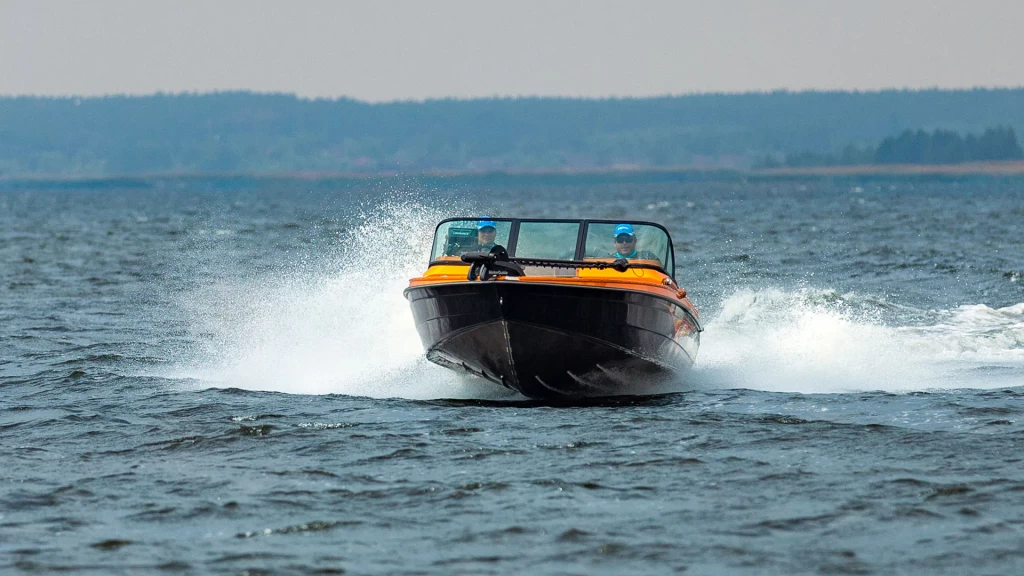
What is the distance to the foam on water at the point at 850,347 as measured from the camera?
1486 cm

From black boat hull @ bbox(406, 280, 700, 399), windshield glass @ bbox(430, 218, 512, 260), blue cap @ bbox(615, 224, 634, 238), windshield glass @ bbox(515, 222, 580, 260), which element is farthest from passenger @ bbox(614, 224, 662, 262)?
windshield glass @ bbox(430, 218, 512, 260)

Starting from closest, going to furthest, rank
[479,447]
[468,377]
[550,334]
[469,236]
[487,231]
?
1. [479,447]
2. [550,334]
3. [487,231]
4. [469,236]
5. [468,377]

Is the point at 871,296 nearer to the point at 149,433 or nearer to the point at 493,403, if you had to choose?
the point at 493,403

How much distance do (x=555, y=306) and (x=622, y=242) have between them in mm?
1382

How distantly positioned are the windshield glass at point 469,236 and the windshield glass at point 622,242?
0.92 metres

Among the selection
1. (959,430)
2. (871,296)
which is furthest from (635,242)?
(871,296)

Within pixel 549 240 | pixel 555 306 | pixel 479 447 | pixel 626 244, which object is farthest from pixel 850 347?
pixel 479 447

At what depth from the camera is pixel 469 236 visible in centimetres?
1409

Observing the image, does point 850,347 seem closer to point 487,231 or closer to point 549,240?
point 549,240

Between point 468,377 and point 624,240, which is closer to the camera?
point 624,240

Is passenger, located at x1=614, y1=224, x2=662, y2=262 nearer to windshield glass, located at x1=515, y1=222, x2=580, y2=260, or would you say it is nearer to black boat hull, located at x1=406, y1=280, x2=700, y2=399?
windshield glass, located at x1=515, y1=222, x2=580, y2=260

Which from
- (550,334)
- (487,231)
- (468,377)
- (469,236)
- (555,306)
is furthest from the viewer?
(468,377)

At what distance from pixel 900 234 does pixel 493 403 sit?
1479 inches

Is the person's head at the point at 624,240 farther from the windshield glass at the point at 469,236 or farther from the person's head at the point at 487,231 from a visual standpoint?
the person's head at the point at 487,231
